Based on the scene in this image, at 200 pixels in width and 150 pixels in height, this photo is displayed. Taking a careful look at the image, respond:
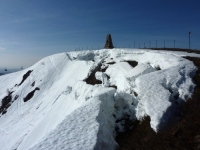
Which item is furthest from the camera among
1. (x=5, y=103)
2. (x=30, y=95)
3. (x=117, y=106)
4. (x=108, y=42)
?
(x=108, y=42)

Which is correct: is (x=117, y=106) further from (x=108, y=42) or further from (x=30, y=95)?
(x=108, y=42)

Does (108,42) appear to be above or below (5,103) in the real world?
above

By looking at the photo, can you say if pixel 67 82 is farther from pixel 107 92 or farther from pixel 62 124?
pixel 62 124

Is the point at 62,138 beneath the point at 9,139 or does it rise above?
above

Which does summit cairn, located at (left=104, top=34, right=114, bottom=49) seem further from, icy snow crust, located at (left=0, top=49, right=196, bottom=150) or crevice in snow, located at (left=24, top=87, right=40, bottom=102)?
icy snow crust, located at (left=0, top=49, right=196, bottom=150)

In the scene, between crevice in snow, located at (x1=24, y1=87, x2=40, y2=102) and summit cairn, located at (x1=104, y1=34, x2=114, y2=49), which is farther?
summit cairn, located at (x1=104, y1=34, x2=114, y2=49)

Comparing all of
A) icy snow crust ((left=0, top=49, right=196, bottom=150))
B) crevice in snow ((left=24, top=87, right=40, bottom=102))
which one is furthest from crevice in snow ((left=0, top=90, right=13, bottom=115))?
icy snow crust ((left=0, top=49, right=196, bottom=150))

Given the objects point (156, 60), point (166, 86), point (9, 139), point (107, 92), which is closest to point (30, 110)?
point (9, 139)

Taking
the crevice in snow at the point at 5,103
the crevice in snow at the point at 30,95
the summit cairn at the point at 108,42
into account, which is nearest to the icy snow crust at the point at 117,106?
the crevice in snow at the point at 30,95

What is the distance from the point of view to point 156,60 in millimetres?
19531

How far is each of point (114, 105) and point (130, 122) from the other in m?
2.19

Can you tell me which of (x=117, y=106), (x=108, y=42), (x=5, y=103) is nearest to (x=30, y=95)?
(x=5, y=103)

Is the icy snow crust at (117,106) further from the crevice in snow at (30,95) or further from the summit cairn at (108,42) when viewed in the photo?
the summit cairn at (108,42)

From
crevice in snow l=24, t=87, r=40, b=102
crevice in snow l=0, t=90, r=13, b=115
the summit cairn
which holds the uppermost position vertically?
the summit cairn
